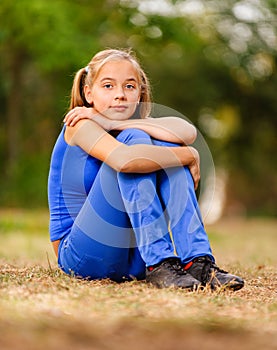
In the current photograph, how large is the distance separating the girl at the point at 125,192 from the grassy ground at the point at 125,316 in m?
0.12

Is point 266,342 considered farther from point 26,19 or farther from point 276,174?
point 276,174

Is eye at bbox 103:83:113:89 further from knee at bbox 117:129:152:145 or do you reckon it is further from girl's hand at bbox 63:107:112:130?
knee at bbox 117:129:152:145

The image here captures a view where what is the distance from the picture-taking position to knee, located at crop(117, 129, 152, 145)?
11.5 ft

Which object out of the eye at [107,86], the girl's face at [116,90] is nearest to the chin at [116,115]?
the girl's face at [116,90]

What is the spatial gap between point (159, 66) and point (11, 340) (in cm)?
1942

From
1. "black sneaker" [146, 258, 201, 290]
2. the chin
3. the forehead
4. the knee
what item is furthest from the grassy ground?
the forehead

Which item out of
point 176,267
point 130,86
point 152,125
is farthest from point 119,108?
point 176,267

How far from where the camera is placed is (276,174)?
2266cm

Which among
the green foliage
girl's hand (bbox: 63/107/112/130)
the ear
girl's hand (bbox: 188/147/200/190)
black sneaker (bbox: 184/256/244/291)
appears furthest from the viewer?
the green foliage

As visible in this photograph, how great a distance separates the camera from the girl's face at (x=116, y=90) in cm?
382

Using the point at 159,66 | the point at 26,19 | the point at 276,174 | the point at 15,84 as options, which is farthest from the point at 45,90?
the point at 276,174

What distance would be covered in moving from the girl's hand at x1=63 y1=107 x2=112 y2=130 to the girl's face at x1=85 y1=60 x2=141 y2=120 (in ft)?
0.25

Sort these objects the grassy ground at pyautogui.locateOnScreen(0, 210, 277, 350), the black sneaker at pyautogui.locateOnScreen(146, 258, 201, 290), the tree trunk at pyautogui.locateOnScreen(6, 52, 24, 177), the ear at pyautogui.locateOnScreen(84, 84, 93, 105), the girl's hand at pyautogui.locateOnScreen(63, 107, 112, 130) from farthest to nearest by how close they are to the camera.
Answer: the tree trunk at pyautogui.locateOnScreen(6, 52, 24, 177) → the ear at pyautogui.locateOnScreen(84, 84, 93, 105) → the girl's hand at pyautogui.locateOnScreen(63, 107, 112, 130) → the black sneaker at pyautogui.locateOnScreen(146, 258, 201, 290) → the grassy ground at pyautogui.locateOnScreen(0, 210, 277, 350)

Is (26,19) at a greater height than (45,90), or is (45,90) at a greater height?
(26,19)
